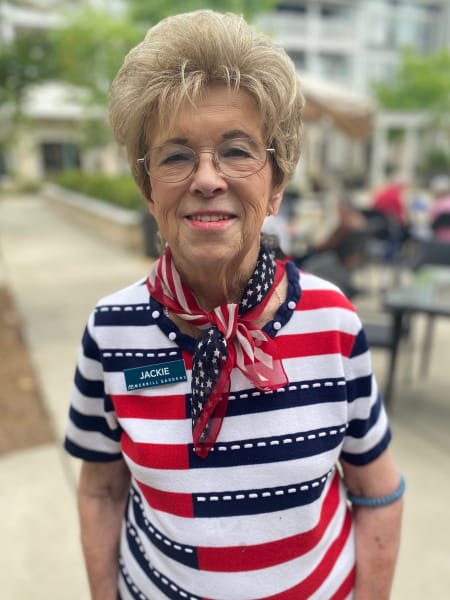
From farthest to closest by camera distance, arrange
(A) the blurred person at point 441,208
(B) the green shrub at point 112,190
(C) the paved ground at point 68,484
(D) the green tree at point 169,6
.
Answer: (D) the green tree at point 169,6, (B) the green shrub at point 112,190, (A) the blurred person at point 441,208, (C) the paved ground at point 68,484

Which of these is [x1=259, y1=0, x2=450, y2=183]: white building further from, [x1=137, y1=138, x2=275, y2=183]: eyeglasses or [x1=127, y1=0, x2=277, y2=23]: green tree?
[x1=137, y1=138, x2=275, y2=183]: eyeglasses

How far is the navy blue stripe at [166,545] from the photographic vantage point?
107 cm

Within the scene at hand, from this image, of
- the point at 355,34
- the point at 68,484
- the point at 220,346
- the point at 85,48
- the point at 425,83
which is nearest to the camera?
the point at 220,346

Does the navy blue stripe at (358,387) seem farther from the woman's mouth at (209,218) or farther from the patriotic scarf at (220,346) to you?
the woman's mouth at (209,218)

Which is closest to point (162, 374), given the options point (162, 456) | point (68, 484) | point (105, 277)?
point (162, 456)

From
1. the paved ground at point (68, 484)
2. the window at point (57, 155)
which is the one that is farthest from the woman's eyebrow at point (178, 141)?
the window at point (57, 155)

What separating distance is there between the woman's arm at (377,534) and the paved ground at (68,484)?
1.33 metres

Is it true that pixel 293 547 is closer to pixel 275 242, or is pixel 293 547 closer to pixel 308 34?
pixel 275 242

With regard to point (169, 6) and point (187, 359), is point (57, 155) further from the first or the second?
point (187, 359)

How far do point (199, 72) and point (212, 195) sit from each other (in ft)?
0.74

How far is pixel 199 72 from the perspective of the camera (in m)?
0.92

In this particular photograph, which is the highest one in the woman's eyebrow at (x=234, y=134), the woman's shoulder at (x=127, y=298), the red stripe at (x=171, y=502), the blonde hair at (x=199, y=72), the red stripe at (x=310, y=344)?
the blonde hair at (x=199, y=72)

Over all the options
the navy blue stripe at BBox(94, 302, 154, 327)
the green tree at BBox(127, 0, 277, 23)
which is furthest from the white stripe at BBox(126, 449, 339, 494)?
the green tree at BBox(127, 0, 277, 23)

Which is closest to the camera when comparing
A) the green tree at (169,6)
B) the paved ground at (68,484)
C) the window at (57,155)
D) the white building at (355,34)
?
the paved ground at (68,484)
